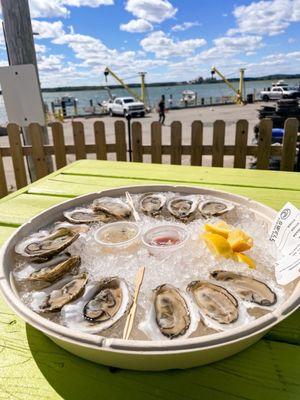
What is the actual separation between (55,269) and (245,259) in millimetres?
575

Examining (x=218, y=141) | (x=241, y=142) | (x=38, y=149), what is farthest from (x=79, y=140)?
(x=241, y=142)

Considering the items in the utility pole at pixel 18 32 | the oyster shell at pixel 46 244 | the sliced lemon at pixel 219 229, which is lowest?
the oyster shell at pixel 46 244

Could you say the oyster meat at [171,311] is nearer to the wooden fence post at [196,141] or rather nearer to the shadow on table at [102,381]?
the shadow on table at [102,381]

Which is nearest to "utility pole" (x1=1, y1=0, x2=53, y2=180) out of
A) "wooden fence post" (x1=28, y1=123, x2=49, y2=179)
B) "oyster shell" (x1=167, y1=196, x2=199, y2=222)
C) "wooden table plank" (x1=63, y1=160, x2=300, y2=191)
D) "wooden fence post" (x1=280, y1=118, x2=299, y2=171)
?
"wooden fence post" (x1=28, y1=123, x2=49, y2=179)

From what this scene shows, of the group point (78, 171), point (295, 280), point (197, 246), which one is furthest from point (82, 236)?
point (78, 171)

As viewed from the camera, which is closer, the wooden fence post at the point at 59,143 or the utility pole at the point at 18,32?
the utility pole at the point at 18,32

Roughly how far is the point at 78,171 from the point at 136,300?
1.80 m

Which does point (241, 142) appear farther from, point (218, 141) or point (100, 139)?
point (100, 139)

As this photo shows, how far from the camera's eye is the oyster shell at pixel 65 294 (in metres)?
0.78

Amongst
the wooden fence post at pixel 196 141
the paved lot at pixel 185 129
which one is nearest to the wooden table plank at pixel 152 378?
the wooden fence post at pixel 196 141

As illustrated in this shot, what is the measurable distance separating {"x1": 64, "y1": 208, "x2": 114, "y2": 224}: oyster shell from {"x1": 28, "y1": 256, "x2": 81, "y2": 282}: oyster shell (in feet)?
1.00

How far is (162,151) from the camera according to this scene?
420 cm

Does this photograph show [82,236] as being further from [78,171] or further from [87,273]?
[78,171]

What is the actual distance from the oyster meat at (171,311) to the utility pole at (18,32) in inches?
152
